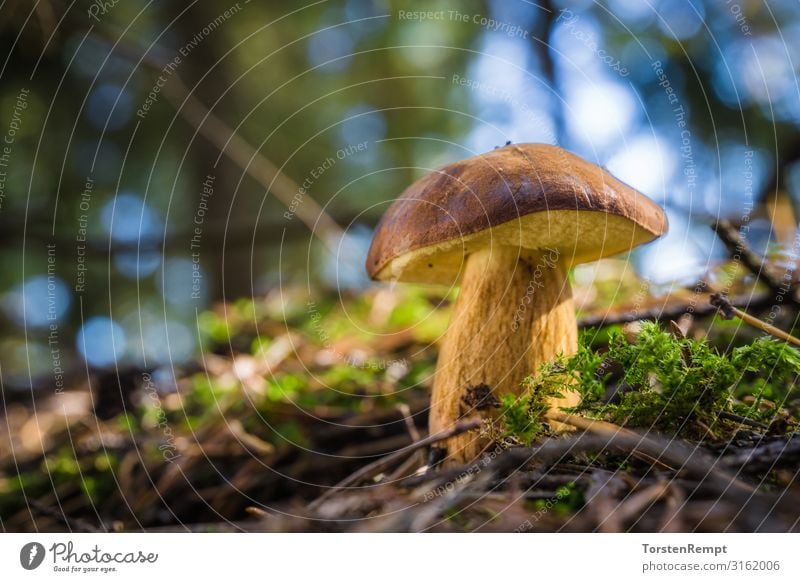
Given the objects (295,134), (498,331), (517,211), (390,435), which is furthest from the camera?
(295,134)

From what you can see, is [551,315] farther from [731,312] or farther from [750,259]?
[750,259]

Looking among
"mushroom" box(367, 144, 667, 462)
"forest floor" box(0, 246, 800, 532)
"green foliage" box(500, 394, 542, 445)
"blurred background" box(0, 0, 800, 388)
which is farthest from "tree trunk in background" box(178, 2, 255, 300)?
"green foliage" box(500, 394, 542, 445)

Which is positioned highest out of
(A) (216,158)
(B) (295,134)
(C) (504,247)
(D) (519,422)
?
(B) (295,134)

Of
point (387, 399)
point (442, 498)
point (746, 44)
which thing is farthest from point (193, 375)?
point (746, 44)

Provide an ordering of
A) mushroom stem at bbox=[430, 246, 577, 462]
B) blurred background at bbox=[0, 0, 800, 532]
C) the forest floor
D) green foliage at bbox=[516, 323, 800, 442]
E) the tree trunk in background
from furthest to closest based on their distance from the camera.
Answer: the tree trunk in background
blurred background at bbox=[0, 0, 800, 532]
mushroom stem at bbox=[430, 246, 577, 462]
green foliage at bbox=[516, 323, 800, 442]
the forest floor

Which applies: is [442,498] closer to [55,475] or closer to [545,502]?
[545,502]
